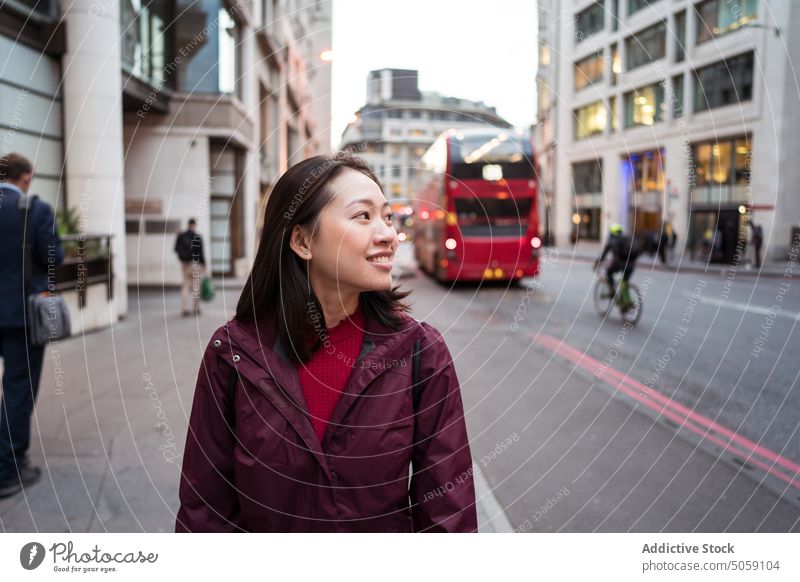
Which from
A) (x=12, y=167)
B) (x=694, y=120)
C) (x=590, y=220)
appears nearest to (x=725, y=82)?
(x=694, y=120)

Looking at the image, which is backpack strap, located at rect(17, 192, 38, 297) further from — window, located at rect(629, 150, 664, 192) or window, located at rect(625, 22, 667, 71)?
window, located at rect(629, 150, 664, 192)

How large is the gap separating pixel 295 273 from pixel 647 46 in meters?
33.2

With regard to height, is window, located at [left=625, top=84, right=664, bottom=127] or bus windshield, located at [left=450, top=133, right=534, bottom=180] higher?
window, located at [left=625, top=84, right=664, bottom=127]

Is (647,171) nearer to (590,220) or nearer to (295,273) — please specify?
(590,220)

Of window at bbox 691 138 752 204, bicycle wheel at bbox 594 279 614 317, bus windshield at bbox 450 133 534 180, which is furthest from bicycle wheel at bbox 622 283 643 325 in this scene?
window at bbox 691 138 752 204

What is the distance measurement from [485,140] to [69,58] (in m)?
7.51

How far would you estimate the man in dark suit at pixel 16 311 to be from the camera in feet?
13.7

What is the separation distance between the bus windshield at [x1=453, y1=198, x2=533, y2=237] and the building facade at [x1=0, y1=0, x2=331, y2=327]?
4009 millimetres

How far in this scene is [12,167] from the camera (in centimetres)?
418

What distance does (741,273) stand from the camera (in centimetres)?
2342

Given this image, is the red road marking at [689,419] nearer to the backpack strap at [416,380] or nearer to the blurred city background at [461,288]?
the blurred city background at [461,288]

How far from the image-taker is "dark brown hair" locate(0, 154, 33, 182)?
416 cm

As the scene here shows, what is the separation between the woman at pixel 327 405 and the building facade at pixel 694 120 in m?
18.1

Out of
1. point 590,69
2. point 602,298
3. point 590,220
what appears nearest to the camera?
point 602,298
